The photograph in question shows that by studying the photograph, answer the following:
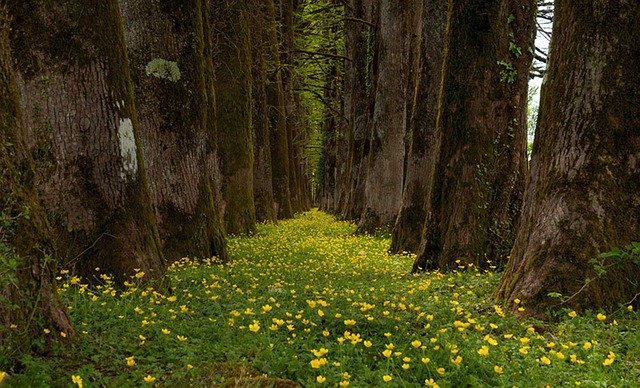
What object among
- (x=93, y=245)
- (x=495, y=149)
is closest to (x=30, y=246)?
(x=93, y=245)

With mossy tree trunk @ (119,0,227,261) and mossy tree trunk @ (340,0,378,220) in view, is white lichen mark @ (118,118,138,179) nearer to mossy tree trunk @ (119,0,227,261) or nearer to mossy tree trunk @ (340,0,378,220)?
mossy tree trunk @ (119,0,227,261)

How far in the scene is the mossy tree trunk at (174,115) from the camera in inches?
345

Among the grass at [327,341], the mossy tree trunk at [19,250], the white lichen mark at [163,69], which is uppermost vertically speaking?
the white lichen mark at [163,69]

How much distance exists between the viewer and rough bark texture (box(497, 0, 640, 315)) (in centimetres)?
488

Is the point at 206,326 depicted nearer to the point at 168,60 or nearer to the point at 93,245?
the point at 93,245

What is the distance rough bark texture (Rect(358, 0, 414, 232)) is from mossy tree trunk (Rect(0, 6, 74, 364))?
38.2ft

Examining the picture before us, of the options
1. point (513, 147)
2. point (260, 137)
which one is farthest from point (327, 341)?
point (260, 137)

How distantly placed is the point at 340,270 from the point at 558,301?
4120 mm

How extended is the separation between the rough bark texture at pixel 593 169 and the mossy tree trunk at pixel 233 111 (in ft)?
33.2

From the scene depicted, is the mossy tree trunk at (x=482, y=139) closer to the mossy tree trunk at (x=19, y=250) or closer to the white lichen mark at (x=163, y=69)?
the white lichen mark at (x=163, y=69)

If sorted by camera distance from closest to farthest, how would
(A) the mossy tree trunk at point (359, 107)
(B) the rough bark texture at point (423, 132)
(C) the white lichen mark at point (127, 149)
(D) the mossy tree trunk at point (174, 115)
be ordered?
(C) the white lichen mark at point (127, 149) < (D) the mossy tree trunk at point (174, 115) < (B) the rough bark texture at point (423, 132) < (A) the mossy tree trunk at point (359, 107)

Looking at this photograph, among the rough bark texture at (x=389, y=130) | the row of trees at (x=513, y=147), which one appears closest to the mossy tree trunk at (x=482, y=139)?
the row of trees at (x=513, y=147)

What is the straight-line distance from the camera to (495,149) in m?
8.06

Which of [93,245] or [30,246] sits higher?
[30,246]
